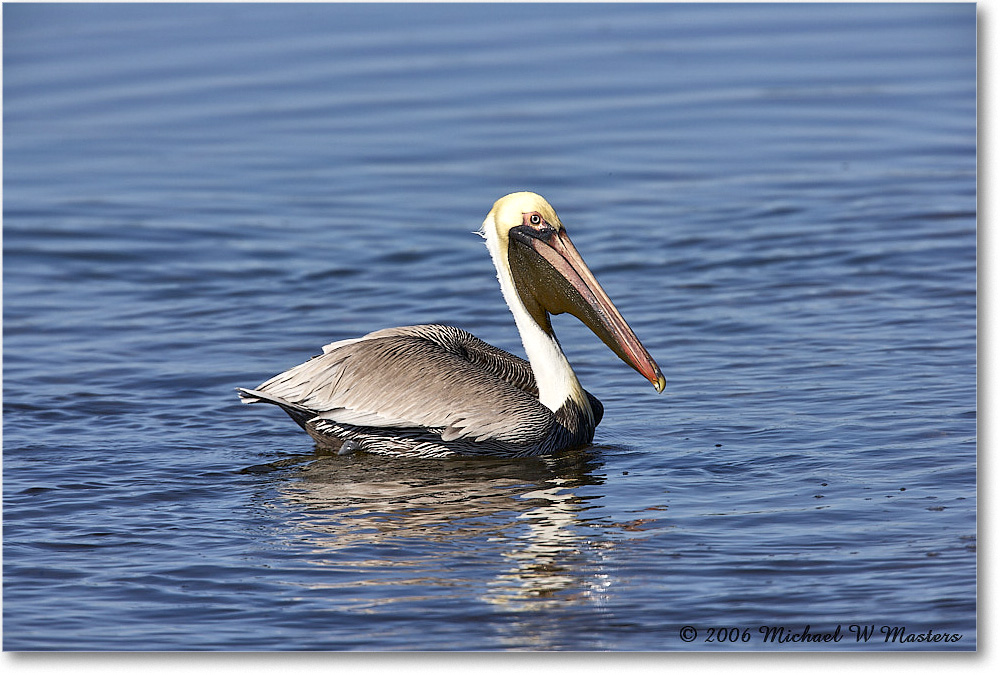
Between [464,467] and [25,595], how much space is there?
1907 millimetres

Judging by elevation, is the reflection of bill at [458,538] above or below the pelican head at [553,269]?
below

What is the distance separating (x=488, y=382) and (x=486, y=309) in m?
2.20

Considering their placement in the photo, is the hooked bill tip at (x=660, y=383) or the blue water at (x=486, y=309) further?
the hooked bill tip at (x=660, y=383)

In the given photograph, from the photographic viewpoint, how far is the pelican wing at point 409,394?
594 cm

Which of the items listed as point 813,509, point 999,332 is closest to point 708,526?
point 813,509

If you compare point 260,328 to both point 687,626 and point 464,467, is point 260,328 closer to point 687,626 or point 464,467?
point 464,467

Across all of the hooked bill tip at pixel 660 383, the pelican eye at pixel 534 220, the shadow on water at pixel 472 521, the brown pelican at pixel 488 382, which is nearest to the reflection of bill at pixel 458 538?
the shadow on water at pixel 472 521

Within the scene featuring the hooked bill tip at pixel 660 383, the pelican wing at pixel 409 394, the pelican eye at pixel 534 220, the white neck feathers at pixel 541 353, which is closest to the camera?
the hooked bill tip at pixel 660 383

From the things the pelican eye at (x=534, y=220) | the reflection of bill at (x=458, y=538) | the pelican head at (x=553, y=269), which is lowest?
the reflection of bill at (x=458, y=538)

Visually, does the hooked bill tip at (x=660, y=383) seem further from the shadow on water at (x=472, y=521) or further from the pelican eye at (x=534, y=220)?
the pelican eye at (x=534, y=220)

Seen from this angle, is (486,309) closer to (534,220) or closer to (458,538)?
(534,220)

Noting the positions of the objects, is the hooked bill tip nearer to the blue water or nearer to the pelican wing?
the blue water

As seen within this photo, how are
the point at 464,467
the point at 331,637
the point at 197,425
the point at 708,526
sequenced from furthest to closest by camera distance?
1. the point at 197,425
2. the point at 464,467
3. the point at 708,526
4. the point at 331,637

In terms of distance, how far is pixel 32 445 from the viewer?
622 cm
